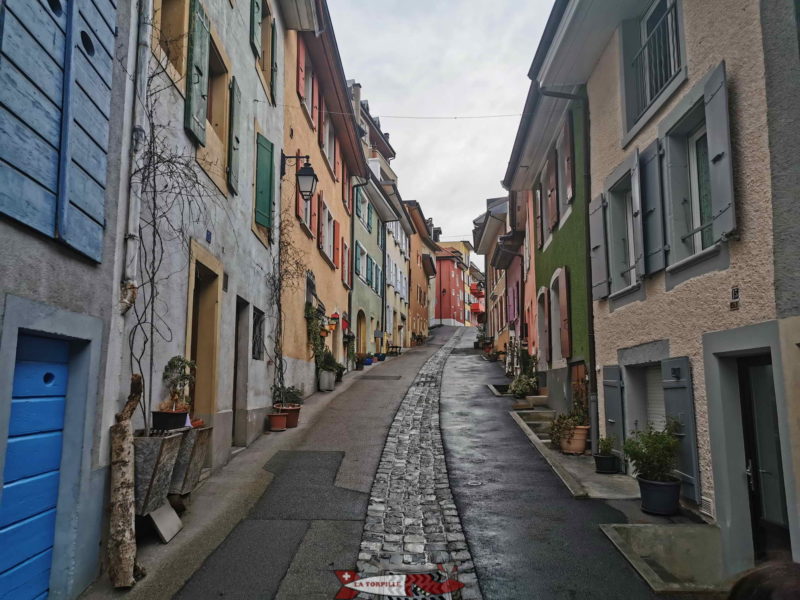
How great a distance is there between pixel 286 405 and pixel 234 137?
4.83 metres

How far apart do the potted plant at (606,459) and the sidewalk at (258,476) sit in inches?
115

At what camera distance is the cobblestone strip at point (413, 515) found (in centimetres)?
516

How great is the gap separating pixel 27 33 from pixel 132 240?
72.2 inches

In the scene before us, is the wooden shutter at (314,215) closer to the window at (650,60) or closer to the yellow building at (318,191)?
the yellow building at (318,191)

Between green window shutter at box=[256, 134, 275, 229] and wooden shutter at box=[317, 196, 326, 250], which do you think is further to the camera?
wooden shutter at box=[317, 196, 326, 250]

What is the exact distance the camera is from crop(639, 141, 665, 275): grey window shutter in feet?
22.5

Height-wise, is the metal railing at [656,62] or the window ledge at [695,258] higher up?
the metal railing at [656,62]

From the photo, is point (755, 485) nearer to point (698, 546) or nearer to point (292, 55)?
point (698, 546)

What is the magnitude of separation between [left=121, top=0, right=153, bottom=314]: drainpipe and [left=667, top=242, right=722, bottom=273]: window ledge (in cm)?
494

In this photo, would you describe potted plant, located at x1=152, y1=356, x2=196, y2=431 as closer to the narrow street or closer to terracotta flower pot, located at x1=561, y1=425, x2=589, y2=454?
the narrow street

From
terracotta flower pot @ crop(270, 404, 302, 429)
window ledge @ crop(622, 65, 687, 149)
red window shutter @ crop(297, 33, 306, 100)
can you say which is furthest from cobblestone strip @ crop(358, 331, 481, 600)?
red window shutter @ crop(297, 33, 306, 100)

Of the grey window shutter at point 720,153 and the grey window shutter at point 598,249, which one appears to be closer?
the grey window shutter at point 720,153

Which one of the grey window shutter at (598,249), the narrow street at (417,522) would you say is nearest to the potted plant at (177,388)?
the narrow street at (417,522)

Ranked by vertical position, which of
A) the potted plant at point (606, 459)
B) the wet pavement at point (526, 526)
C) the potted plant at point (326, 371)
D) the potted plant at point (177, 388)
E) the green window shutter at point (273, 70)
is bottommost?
the wet pavement at point (526, 526)
